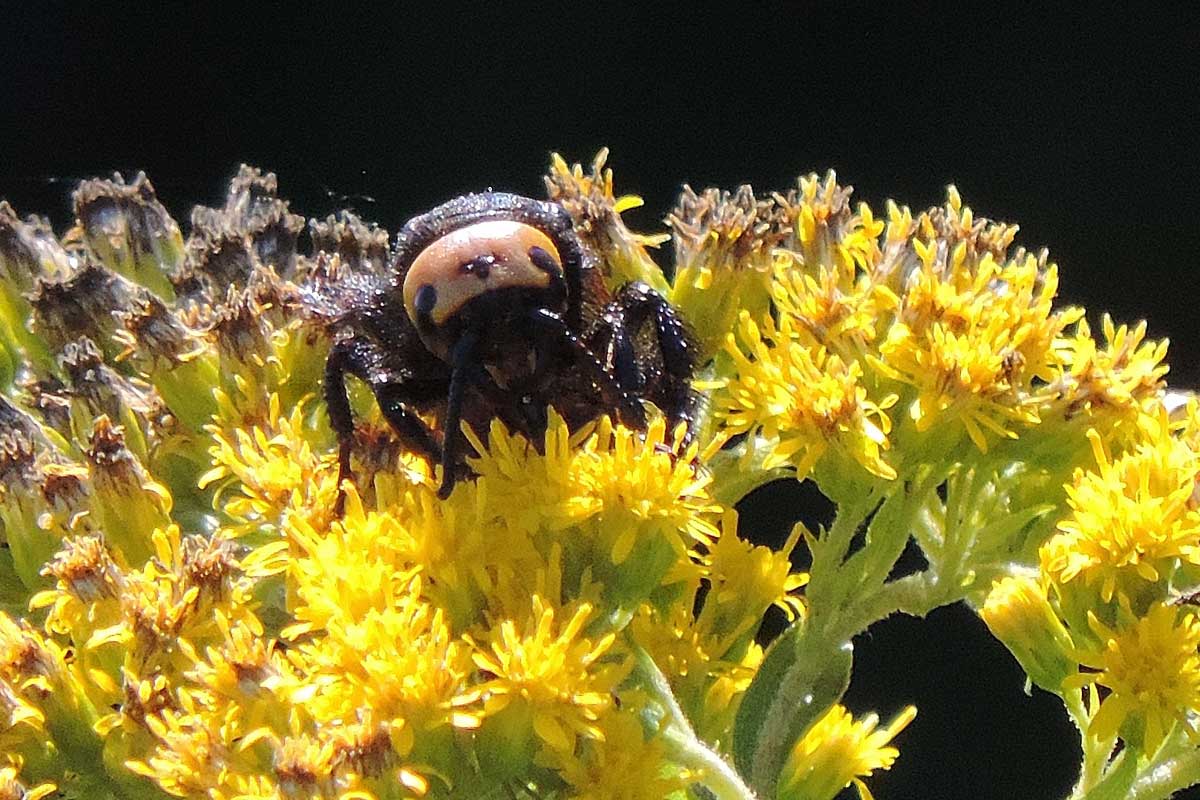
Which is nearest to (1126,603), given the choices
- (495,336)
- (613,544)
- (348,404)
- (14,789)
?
(613,544)

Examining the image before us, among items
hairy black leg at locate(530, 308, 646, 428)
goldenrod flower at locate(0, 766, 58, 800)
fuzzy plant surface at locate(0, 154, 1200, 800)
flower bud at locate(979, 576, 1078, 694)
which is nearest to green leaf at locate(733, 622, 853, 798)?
fuzzy plant surface at locate(0, 154, 1200, 800)

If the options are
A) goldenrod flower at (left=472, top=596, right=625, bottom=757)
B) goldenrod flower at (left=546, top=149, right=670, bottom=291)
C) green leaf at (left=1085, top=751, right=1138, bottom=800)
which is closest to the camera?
goldenrod flower at (left=472, top=596, right=625, bottom=757)

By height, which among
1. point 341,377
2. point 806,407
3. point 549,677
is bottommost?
point 549,677

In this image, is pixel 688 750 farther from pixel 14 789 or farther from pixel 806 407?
pixel 14 789

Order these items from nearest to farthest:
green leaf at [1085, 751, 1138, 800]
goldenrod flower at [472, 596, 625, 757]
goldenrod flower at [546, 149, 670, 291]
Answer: goldenrod flower at [472, 596, 625, 757] < green leaf at [1085, 751, 1138, 800] < goldenrod flower at [546, 149, 670, 291]

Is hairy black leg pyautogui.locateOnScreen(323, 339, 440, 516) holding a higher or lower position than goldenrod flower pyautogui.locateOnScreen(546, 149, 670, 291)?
lower

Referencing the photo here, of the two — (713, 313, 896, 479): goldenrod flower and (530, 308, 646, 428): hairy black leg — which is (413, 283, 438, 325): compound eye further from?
(713, 313, 896, 479): goldenrod flower

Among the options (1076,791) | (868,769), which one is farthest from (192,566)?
(1076,791)
